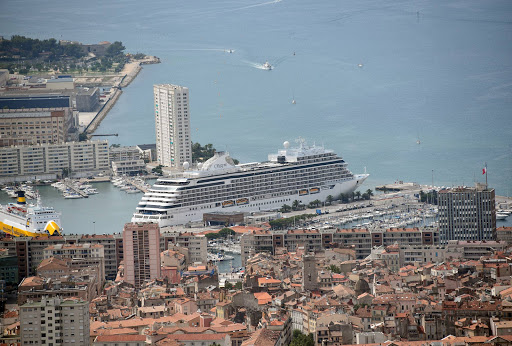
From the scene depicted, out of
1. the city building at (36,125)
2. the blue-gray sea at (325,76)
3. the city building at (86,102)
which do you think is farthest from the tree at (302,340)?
the city building at (86,102)

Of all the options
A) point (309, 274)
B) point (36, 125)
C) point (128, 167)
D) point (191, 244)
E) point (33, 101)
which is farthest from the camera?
point (33, 101)

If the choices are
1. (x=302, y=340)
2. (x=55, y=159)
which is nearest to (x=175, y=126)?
(x=55, y=159)

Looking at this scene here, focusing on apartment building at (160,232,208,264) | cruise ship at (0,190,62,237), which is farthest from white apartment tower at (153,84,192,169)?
apartment building at (160,232,208,264)

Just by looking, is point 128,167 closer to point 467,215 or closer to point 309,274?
point 467,215

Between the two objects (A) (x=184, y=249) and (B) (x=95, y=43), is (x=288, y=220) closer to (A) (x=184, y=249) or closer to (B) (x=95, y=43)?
(A) (x=184, y=249)

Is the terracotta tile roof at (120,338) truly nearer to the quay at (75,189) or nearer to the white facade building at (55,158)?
the quay at (75,189)

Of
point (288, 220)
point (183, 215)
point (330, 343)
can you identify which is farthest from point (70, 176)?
point (330, 343)
